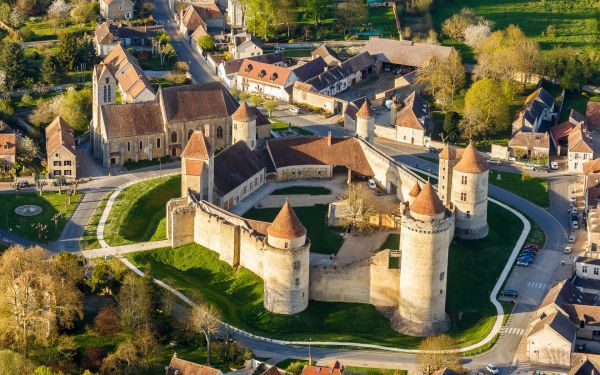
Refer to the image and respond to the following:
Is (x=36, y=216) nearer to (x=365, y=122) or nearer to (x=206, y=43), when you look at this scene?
(x=365, y=122)

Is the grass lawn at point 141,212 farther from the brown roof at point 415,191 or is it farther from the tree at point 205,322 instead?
the brown roof at point 415,191

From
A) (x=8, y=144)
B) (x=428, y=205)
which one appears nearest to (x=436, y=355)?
(x=428, y=205)

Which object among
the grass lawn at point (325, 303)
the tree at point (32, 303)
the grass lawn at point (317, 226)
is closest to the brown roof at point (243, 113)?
the grass lawn at point (317, 226)

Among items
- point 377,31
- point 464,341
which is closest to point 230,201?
point 464,341

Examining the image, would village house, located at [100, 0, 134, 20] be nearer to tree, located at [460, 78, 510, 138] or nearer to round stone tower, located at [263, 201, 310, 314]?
tree, located at [460, 78, 510, 138]

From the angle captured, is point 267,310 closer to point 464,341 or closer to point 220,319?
point 220,319

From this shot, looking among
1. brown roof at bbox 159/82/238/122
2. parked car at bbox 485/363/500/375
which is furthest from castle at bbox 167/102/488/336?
brown roof at bbox 159/82/238/122
